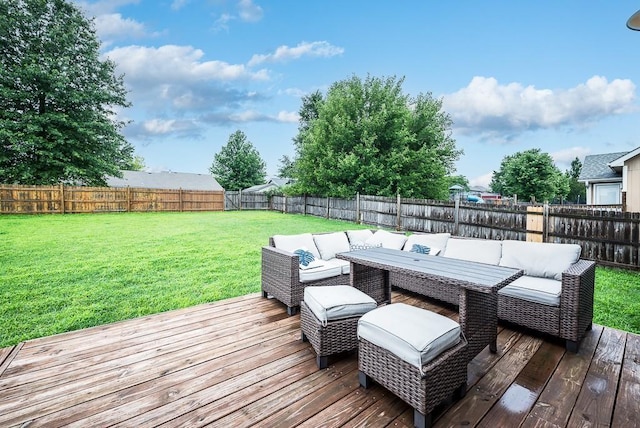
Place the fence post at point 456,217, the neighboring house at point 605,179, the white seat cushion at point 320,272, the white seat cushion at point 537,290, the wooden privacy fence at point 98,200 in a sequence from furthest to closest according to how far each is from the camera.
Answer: the wooden privacy fence at point 98,200, the neighboring house at point 605,179, the fence post at point 456,217, the white seat cushion at point 320,272, the white seat cushion at point 537,290

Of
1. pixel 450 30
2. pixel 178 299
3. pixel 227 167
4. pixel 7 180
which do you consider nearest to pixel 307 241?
pixel 178 299

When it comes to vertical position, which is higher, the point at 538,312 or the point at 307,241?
the point at 307,241

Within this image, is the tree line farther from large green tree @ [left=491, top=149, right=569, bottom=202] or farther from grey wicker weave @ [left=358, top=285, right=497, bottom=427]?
grey wicker weave @ [left=358, top=285, right=497, bottom=427]

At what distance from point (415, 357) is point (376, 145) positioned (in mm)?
13459

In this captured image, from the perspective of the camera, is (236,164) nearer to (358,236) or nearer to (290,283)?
(358,236)

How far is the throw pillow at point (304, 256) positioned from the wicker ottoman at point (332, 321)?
1020mm

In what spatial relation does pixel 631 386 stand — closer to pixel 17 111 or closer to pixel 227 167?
pixel 17 111

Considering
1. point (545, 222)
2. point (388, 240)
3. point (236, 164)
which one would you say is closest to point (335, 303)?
point (388, 240)

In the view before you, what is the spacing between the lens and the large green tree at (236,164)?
1289 inches

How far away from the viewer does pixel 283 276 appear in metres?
3.24

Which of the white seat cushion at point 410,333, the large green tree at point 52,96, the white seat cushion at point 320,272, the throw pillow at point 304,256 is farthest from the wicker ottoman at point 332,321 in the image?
the large green tree at point 52,96

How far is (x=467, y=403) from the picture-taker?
181cm

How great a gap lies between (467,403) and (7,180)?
20.9m

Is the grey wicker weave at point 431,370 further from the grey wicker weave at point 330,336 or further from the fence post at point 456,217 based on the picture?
the fence post at point 456,217
